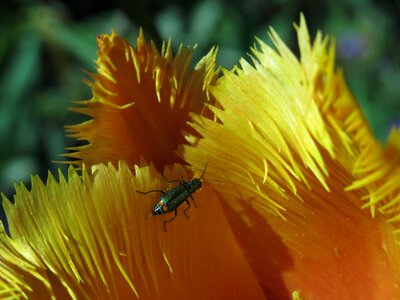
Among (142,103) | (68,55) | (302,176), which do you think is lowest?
(302,176)

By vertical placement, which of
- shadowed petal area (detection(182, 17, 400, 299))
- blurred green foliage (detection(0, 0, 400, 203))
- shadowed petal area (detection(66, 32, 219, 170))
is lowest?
shadowed petal area (detection(182, 17, 400, 299))

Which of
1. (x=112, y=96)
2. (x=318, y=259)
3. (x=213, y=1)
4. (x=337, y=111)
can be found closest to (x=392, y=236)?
(x=318, y=259)

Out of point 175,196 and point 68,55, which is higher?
point 68,55

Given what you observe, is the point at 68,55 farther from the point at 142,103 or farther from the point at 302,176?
the point at 302,176

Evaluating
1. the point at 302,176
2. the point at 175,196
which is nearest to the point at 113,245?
the point at 175,196

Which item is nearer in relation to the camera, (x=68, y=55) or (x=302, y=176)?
(x=302, y=176)

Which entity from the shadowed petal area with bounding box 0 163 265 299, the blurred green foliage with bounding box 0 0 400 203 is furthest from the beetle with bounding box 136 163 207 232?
the blurred green foliage with bounding box 0 0 400 203

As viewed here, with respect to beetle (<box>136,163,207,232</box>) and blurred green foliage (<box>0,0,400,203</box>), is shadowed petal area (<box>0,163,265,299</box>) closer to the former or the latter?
beetle (<box>136,163,207,232</box>)
